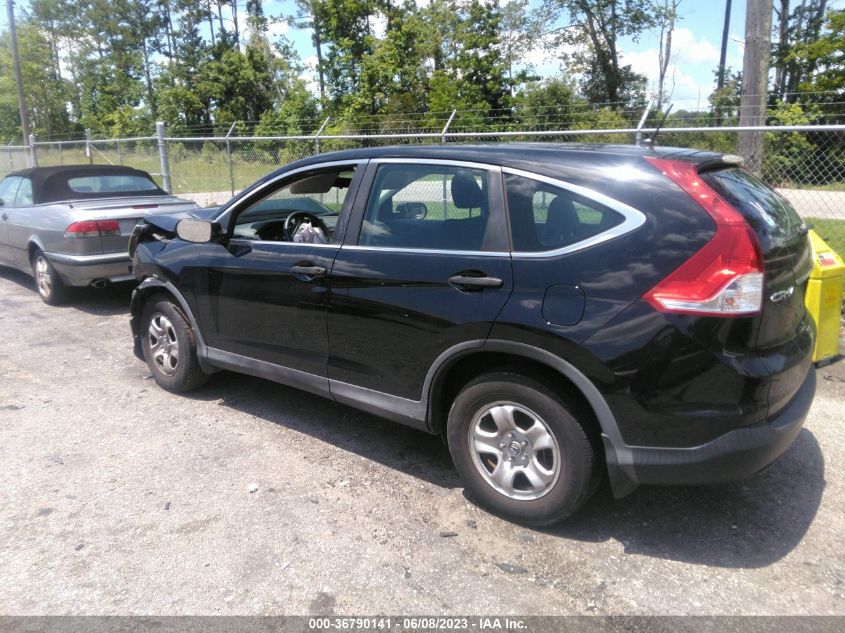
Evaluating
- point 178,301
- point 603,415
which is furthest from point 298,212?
point 603,415

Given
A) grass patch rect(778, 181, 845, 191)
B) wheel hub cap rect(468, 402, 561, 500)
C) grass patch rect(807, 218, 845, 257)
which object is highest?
grass patch rect(778, 181, 845, 191)

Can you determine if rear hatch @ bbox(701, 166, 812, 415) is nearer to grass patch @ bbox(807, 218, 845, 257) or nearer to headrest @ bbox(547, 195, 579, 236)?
headrest @ bbox(547, 195, 579, 236)

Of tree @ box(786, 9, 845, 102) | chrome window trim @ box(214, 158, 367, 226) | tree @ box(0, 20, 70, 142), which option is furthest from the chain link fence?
tree @ box(0, 20, 70, 142)

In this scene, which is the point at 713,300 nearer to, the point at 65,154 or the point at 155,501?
the point at 155,501

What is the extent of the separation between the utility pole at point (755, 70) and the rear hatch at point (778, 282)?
17.0ft

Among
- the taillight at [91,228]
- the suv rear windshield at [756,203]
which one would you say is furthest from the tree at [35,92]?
the suv rear windshield at [756,203]

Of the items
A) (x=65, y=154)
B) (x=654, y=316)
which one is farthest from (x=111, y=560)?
(x=65, y=154)

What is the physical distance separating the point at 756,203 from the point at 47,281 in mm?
7358

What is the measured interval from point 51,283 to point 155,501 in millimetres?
5059

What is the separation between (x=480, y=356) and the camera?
Result: 314 cm

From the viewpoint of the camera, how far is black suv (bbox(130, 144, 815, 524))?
259 cm

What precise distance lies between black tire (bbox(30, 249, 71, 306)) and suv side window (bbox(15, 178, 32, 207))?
75 centimetres

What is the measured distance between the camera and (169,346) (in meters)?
4.80

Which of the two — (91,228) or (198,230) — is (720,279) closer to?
(198,230)
